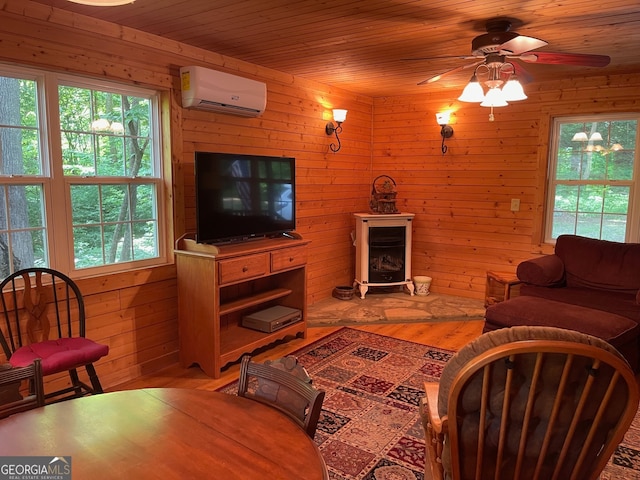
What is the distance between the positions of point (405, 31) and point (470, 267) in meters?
3.06

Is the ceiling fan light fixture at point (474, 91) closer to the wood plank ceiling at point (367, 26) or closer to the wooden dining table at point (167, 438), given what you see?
the wood plank ceiling at point (367, 26)

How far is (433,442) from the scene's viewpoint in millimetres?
1593

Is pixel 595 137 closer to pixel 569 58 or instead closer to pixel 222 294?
pixel 569 58

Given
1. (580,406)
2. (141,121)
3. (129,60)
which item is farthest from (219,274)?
(580,406)

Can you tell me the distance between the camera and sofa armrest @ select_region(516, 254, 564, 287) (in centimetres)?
409

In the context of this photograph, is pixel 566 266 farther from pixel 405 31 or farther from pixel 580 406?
pixel 580 406

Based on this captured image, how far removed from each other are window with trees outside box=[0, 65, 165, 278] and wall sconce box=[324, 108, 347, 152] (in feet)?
6.88

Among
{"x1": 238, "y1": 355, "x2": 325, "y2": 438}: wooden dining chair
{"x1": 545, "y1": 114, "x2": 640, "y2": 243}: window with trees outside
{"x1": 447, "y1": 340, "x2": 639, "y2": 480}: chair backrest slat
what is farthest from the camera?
{"x1": 545, "y1": 114, "x2": 640, "y2": 243}: window with trees outside

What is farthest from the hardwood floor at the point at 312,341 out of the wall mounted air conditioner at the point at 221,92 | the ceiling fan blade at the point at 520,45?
the ceiling fan blade at the point at 520,45

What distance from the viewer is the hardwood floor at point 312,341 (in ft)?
10.7

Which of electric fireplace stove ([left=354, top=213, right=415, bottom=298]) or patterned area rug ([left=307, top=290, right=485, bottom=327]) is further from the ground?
electric fireplace stove ([left=354, top=213, right=415, bottom=298])

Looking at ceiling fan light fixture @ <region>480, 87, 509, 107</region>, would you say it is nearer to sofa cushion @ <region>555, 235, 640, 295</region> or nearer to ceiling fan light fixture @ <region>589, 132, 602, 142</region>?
sofa cushion @ <region>555, 235, 640, 295</region>

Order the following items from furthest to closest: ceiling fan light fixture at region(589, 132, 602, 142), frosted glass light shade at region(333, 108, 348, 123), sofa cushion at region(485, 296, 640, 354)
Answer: frosted glass light shade at region(333, 108, 348, 123) → ceiling fan light fixture at region(589, 132, 602, 142) → sofa cushion at region(485, 296, 640, 354)

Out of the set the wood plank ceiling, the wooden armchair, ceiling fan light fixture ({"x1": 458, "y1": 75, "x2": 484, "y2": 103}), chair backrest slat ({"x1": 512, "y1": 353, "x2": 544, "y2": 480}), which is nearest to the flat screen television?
the wood plank ceiling
